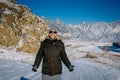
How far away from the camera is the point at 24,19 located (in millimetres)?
35750

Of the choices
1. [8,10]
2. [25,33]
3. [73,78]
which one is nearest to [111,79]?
[73,78]

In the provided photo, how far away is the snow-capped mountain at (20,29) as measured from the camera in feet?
104

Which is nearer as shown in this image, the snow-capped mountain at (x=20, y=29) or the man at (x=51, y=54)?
the man at (x=51, y=54)

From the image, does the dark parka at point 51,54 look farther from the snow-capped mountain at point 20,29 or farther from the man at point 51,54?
the snow-capped mountain at point 20,29

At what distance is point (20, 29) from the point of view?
3409 centimetres

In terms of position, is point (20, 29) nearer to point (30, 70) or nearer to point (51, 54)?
point (30, 70)

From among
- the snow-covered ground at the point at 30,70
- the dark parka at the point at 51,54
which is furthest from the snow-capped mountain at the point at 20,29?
the dark parka at the point at 51,54

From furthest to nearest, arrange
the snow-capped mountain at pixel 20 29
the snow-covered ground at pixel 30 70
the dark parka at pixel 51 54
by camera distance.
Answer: the snow-capped mountain at pixel 20 29 → the snow-covered ground at pixel 30 70 → the dark parka at pixel 51 54

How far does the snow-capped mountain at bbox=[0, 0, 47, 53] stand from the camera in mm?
31820

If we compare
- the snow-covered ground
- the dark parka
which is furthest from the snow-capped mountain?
the dark parka

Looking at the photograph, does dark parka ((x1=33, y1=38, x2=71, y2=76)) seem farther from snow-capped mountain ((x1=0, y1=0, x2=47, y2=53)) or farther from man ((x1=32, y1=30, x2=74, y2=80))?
snow-capped mountain ((x1=0, y1=0, x2=47, y2=53))

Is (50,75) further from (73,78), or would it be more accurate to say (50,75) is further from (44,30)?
(44,30)

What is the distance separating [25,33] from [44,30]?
16.8 feet

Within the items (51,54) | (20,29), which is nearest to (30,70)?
(51,54)
